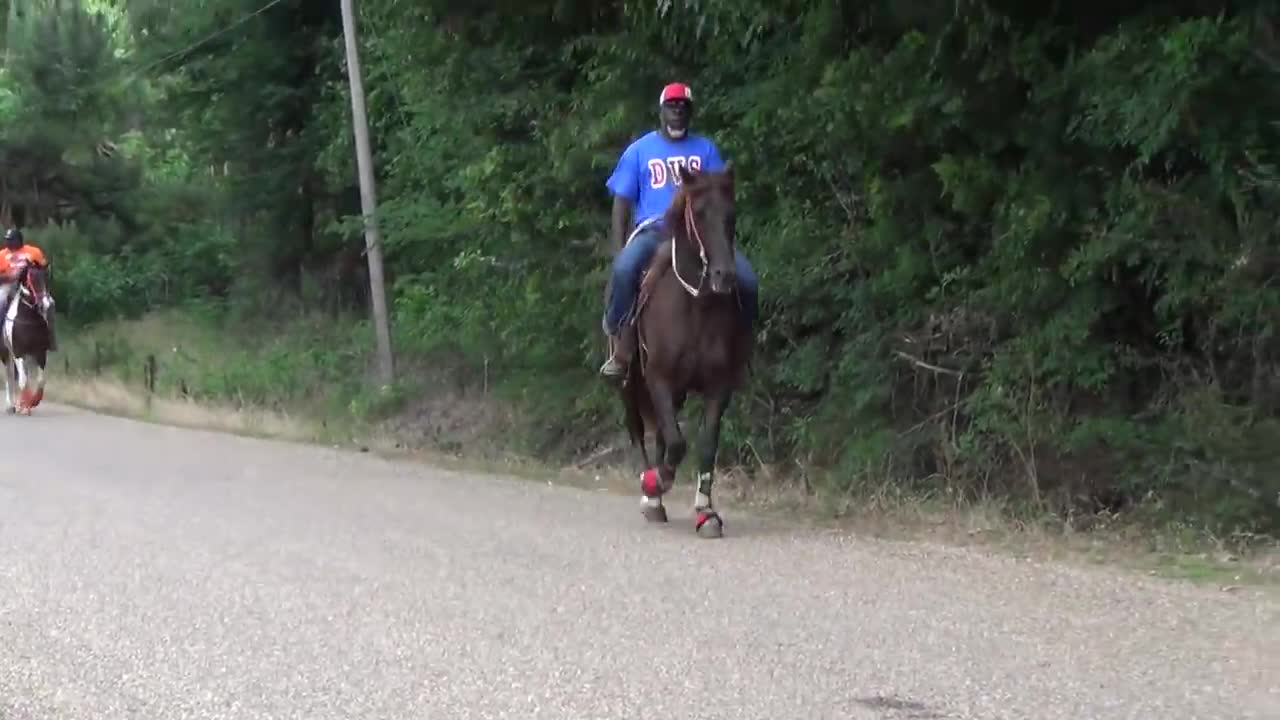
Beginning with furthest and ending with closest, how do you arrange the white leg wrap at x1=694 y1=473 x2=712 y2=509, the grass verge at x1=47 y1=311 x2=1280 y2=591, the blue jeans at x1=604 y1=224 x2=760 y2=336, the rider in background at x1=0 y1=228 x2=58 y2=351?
1. the rider in background at x1=0 y1=228 x2=58 y2=351
2. the blue jeans at x1=604 y1=224 x2=760 y2=336
3. the white leg wrap at x1=694 y1=473 x2=712 y2=509
4. the grass verge at x1=47 y1=311 x2=1280 y2=591

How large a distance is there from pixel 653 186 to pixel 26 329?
14132mm

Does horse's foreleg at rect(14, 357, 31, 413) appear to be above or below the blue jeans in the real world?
below

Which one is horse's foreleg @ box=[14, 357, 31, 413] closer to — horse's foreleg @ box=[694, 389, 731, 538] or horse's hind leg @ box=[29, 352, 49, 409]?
horse's hind leg @ box=[29, 352, 49, 409]

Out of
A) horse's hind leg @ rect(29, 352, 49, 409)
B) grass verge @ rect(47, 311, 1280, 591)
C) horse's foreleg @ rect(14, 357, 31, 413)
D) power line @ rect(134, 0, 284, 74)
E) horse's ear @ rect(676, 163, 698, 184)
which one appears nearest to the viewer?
grass verge @ rect(47, 311, 1280, 591)

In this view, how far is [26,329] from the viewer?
Answer: 21.6 m

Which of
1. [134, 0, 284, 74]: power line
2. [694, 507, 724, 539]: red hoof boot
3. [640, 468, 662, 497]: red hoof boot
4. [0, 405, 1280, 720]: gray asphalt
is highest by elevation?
[134, 0, 284, 74]: power line

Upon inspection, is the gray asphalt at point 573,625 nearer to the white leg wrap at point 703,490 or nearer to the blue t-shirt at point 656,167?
the white leg wrap at point 703,490

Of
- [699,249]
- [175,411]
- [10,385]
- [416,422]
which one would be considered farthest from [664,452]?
[10,385]

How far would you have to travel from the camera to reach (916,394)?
12070 mm

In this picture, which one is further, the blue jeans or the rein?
the blue jeans

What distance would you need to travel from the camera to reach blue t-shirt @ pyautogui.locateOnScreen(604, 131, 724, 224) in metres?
9.97

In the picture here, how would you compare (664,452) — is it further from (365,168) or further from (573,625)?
(365,168)

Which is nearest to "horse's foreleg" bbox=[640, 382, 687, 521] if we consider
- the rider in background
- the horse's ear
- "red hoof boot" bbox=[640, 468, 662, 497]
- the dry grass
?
"red hoof boot" bbox=[640, 468, 662, 497]

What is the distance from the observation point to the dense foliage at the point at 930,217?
952cm
